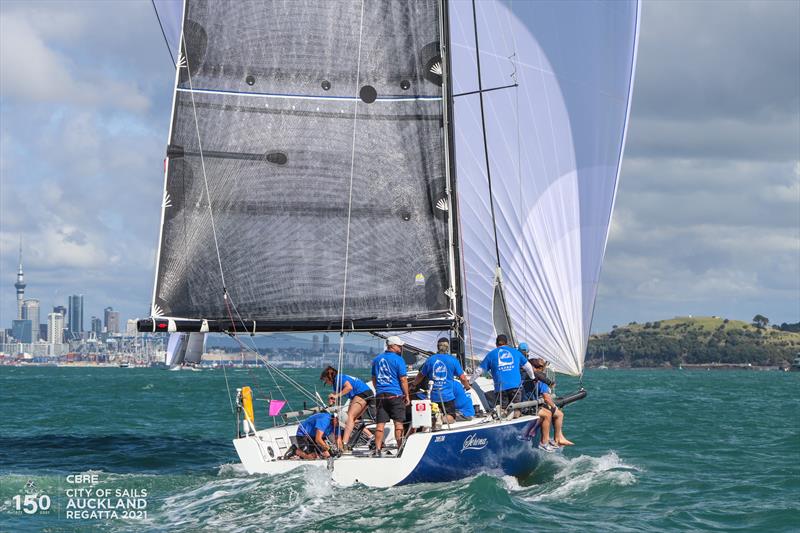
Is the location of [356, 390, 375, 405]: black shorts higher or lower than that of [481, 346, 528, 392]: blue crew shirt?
lower

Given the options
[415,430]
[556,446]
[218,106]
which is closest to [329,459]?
[415,430]

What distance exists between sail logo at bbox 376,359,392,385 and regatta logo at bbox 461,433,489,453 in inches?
43.5

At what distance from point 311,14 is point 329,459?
618 cm

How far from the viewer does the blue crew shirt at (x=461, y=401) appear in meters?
13.7

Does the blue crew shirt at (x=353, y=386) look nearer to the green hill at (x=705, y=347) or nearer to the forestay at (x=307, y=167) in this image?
the forestay at (x=307, y=167)

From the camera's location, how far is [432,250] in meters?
15.2

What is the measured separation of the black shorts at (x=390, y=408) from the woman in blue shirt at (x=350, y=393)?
0.98 feet

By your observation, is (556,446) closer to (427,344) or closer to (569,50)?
(427,344)

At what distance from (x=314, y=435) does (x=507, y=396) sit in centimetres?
264

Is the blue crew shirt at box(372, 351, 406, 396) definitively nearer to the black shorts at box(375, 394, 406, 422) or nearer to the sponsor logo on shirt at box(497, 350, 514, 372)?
the black shorts at box(375, 394, 406, 422)

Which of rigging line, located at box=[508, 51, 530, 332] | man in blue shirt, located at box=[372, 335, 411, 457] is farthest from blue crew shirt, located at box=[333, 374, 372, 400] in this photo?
rigging line, located at box=[508, 51, 530, 332]

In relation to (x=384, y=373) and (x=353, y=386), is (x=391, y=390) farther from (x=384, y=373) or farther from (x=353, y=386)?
(x=353, y=386)

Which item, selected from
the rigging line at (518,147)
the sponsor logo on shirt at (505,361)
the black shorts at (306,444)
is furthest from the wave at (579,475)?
the black shorts at (306,444)

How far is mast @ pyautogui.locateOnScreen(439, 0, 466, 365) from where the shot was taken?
15159mm
